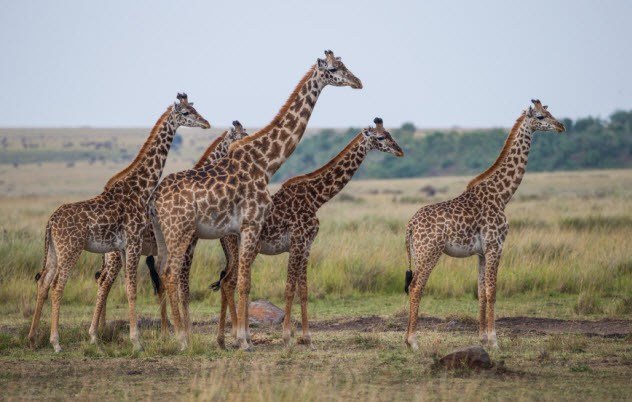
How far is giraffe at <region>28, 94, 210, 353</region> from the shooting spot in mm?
11047

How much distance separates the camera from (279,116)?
12172 millimetres

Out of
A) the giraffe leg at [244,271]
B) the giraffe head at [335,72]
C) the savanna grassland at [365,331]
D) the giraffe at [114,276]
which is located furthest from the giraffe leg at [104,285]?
the giraffe head at [335,72]

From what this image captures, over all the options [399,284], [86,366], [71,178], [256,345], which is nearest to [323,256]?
[399,284]

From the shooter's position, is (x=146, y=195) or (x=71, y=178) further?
(x=71, y=178)

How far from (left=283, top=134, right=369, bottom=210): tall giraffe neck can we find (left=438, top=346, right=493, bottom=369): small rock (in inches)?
120

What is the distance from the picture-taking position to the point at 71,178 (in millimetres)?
72750

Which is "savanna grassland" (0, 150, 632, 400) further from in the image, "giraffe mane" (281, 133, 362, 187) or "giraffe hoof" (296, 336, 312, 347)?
"giraffe mane" (281, 133, 362, 187)

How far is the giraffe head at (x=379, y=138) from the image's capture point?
1277 centimetres

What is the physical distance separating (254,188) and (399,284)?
6.05 metres

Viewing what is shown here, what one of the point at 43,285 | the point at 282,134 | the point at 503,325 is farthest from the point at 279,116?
the point at 503,325

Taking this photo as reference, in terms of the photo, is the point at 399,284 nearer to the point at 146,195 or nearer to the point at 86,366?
the point at 146,195

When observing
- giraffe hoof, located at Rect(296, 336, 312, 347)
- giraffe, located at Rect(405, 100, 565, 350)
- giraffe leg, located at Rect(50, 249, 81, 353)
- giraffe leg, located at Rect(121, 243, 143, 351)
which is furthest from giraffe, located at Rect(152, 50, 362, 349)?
giraffe, located at Rect(405, 100, 565, 350)

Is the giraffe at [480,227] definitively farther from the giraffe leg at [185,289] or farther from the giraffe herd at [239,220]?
the giraffe leg at [185,289]

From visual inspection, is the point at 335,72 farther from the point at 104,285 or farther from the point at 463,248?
the point at 104,285
